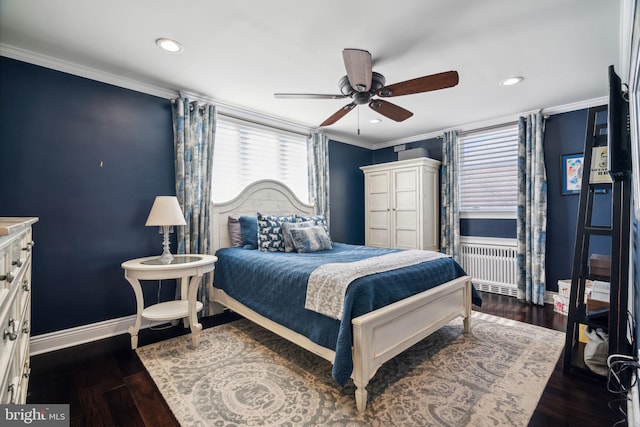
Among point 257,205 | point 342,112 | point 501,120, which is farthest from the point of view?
point 501,120

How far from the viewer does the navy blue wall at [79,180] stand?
2.34 metres

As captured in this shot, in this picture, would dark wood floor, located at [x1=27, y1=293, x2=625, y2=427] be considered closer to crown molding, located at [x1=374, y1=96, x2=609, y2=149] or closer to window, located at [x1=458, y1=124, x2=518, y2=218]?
window, located at [x1=458, y1=124, x2=518, y2=218]

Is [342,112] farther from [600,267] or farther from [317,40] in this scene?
[600,267]

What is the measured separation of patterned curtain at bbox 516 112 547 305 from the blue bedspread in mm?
1400

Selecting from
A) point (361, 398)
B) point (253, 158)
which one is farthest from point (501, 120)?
point (361, 398)

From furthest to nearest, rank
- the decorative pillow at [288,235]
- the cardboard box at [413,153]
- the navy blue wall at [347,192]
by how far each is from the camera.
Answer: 1. the navy blue wall at [347,192]
2. the cardboard box at [413,153]
3. the decorative pillow at [288,235]

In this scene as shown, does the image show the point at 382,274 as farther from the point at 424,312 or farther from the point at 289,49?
the point at 289,49

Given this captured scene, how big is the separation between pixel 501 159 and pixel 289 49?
11.0ft

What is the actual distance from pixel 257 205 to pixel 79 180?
1785 mm

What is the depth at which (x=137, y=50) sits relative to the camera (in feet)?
7.63

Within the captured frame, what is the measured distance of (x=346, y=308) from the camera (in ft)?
5.74

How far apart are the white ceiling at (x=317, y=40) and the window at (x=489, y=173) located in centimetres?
94

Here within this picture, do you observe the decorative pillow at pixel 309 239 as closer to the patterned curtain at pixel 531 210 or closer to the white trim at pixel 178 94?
the white trim at pixel 178 94

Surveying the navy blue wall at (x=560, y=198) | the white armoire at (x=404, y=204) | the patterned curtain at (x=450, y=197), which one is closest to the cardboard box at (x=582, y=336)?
the navy blue wall at (x=560, y=198)
